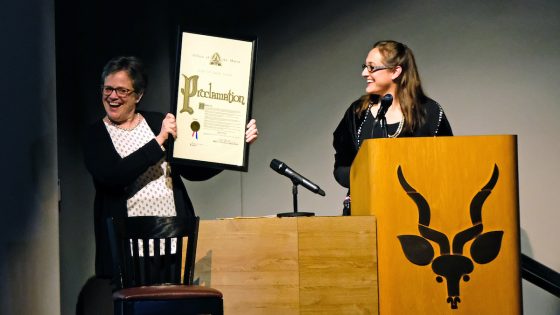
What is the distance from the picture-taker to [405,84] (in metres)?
4.40

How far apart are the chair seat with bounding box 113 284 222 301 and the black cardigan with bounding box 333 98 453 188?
1134 mm

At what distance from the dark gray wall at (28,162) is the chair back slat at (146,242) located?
0.76 meters

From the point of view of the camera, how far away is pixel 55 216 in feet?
15.3

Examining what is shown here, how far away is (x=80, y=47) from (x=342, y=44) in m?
1.68

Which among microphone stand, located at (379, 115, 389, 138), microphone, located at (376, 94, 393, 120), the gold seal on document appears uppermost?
microphone, located at (376, 94, 393, 120)

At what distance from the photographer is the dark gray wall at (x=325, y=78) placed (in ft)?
19.2

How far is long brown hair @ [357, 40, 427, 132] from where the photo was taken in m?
4.27

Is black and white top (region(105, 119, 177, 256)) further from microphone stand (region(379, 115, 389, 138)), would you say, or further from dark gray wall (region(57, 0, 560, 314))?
dark gray wall (region(57, 0, 560, 314))

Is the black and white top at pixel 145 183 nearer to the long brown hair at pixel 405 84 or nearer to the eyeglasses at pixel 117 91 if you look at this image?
the eyeglasses at pixel 117 91

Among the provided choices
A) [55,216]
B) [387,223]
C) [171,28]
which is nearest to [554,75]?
[171,28]

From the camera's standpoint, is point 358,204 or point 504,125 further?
point 504,125

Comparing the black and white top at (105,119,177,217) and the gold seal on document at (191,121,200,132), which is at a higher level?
the gold seal on document at (191,121,200,132)

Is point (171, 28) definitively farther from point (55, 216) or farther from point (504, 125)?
point (504, 125)

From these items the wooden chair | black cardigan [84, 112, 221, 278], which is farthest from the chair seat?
black cardigan [84, 112, 221, 278]
